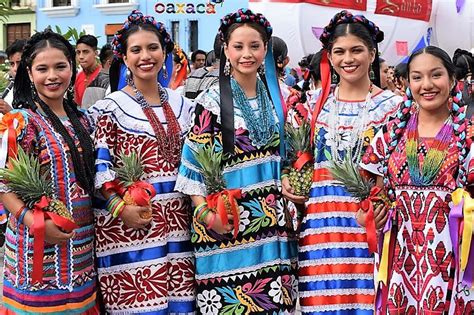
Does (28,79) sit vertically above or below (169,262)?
above

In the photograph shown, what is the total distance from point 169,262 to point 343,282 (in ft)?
2.69

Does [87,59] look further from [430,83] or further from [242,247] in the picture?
[430,83]

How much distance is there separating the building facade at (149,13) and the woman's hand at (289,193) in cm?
1851

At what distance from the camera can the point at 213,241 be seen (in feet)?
11.6

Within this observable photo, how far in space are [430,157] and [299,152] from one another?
0.67m

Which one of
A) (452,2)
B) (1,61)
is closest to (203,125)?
(1,61)

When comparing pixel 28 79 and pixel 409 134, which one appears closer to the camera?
pixel 409 134

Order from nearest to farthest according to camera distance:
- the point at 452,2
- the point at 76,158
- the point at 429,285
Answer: the point at 429,285, the point at 76,158, the point at 452,2

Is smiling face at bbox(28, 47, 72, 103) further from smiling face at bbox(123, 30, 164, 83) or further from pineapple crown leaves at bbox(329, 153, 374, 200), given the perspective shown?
pineapple crown leaves at bbox(329, 153, 374, 200)

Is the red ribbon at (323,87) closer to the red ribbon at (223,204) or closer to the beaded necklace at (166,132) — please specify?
the red ribbon at (223,204)

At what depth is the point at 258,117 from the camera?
3.59 m

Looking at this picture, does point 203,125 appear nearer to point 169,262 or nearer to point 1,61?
point 169,262

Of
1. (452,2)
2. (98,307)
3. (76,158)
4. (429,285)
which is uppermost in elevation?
(452,2)

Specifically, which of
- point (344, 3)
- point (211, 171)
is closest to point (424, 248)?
point (211, 171)
